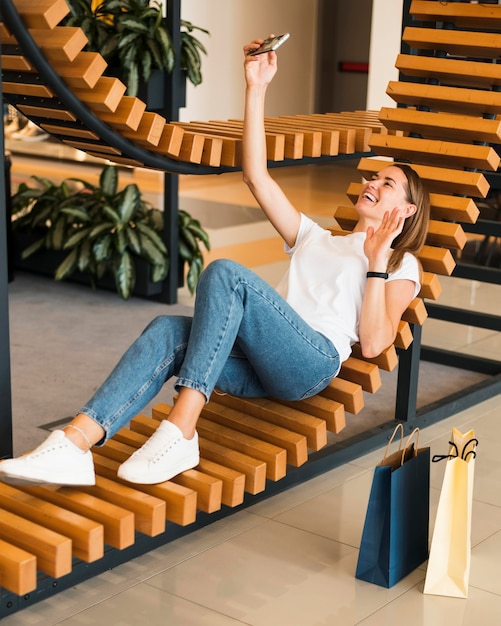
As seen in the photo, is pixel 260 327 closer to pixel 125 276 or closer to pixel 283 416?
pixel 283 416

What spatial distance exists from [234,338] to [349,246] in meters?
0.58

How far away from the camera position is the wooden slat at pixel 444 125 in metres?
3.34

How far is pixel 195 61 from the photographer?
5.45 metres

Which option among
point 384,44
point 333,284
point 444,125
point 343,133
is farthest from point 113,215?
point 384,44

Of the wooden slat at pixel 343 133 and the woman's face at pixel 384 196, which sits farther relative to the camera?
the wooden slat at pixel 343 133

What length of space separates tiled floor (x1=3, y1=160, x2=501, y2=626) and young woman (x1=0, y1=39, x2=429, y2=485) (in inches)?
14.7

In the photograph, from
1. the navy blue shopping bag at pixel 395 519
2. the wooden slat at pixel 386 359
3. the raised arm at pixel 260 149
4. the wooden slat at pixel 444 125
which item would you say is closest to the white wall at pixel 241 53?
the wooden slat at pixel 444 125

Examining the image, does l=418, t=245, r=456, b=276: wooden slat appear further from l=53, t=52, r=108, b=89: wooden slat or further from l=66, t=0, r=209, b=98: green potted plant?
l=66, t=0, r=209, b=98: green potted plant

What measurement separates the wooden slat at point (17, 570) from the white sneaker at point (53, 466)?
0.67 feet

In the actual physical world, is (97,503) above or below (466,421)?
above

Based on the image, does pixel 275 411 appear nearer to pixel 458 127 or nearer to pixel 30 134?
→ pixel 458 127

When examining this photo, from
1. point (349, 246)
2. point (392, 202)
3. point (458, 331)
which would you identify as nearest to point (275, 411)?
point (349, 246)

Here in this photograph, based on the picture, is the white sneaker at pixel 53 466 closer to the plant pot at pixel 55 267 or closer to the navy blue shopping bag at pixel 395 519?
the navy blue shopping bag at pixel 395 519

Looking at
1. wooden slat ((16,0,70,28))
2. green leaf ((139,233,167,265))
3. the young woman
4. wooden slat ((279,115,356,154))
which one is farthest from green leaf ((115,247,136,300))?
wooden slat ((16,0,70,28))
